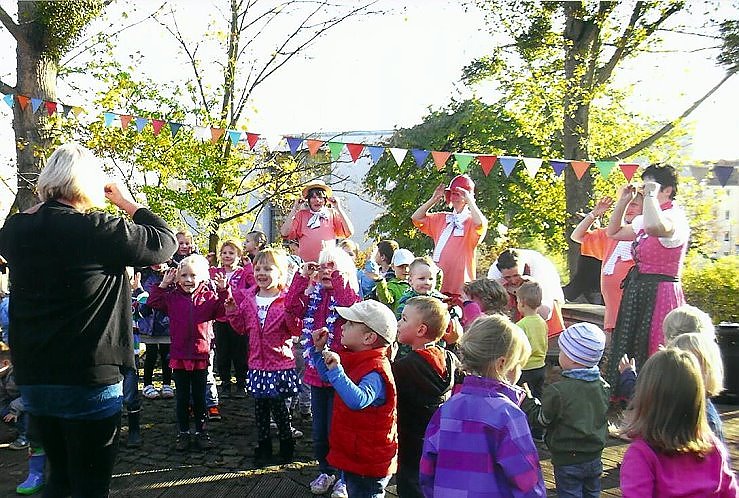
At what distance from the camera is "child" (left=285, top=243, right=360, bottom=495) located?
4180 mm

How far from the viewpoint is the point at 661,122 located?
13969 mm

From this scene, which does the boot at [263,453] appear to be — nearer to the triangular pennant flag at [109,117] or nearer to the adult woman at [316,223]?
the adult woman at [316,223]

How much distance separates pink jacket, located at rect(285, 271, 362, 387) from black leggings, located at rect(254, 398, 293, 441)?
44 centimetres

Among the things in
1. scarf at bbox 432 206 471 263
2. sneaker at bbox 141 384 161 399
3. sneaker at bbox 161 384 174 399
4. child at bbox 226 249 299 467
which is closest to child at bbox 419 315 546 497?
child at bbox 226 249 299 467

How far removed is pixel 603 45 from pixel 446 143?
1001cm

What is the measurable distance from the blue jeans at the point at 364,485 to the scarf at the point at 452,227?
292 cm

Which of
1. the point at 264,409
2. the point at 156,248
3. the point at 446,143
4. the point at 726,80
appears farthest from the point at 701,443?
the point at 446,143

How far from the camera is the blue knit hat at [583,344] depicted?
3.30 meters

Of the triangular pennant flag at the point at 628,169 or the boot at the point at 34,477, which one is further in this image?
the triangular pennant flag at the point at 628,169

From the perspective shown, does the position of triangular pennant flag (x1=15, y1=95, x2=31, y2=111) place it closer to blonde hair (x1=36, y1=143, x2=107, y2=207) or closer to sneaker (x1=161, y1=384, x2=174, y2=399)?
sneaker (x1=161, y1=384, x2=174, y2=399)

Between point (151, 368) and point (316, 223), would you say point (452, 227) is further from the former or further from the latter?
point (151, 368)

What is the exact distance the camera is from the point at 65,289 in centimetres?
270

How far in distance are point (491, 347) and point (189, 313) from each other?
298 centimetres

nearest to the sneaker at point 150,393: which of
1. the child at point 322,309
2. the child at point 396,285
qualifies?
the child at point 396,285
